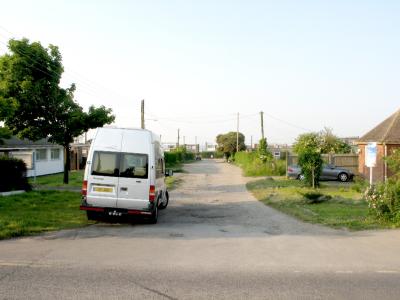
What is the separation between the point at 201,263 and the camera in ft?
27.7

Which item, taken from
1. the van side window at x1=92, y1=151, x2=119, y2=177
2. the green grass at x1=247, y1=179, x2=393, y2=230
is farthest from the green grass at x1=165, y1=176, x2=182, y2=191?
the van side window at x1=92, y1=151, x2=119, y2=177

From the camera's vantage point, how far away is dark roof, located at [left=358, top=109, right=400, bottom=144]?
100 ft

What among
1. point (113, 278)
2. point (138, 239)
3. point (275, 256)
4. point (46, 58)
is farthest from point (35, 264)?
point (46, 58)

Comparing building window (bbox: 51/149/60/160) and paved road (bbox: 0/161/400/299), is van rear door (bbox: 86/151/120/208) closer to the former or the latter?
paved road (bbox: 0/161/400/299)

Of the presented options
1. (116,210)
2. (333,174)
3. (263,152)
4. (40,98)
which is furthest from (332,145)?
(116,210)

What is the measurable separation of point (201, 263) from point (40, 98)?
65.5 ft

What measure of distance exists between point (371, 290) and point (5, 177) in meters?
16.8

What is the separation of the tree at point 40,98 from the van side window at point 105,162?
12.9m

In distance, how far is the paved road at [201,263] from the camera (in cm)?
661

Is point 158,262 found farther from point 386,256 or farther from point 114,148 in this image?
point 114,148

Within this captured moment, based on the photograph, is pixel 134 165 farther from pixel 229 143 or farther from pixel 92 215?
pixel 229 143

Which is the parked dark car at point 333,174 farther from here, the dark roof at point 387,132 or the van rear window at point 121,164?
the van rear window at point 121,164

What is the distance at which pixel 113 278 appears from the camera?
7.20 m

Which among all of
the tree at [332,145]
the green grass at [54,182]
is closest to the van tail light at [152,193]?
the green grass at [54,182]
